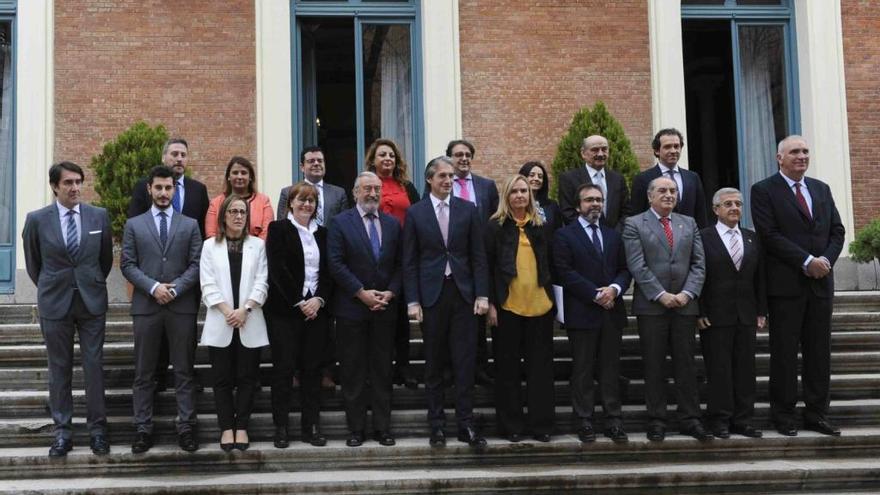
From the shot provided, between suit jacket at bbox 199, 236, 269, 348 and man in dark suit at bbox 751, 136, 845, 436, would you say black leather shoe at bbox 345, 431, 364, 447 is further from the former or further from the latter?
man in dark suit at bbox 751, 136, 845, 436

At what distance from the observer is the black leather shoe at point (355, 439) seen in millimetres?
6438

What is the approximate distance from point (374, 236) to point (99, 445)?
2.48 metres

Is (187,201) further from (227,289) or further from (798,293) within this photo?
(798,293)

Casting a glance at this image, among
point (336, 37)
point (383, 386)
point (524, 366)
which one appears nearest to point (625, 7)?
point (336, 37)

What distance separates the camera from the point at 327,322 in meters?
6.72

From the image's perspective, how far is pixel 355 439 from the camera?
6453 mm

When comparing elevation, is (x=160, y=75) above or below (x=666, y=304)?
above

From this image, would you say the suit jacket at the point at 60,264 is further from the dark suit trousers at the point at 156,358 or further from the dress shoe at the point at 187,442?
the dress shoe at the point at 187,442

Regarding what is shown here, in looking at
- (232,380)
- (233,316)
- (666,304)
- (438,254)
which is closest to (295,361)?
(232,380)

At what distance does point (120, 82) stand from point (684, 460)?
8134mm

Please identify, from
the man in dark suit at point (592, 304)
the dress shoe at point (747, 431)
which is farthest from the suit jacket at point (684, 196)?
the dress shoe at point (747, 431)

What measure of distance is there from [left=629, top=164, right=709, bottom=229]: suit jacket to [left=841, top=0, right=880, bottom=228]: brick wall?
4.99 m

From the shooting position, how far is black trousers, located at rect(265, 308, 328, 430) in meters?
6.46

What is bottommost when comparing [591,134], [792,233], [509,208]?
[792,233]
